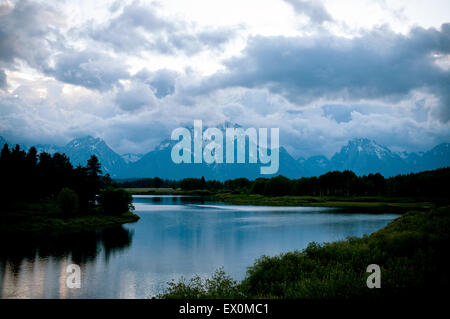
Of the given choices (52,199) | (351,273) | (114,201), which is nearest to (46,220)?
(114,201)

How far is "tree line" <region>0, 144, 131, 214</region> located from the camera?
260 ft

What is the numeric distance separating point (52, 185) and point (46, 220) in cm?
2817

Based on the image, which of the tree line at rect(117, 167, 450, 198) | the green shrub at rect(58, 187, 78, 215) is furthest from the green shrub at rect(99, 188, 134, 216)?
the tree line at rect(117, 167, 450, 198)

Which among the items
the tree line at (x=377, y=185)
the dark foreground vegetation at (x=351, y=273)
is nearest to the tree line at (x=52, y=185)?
the dark foreground vegetation at (x=351, y=273)

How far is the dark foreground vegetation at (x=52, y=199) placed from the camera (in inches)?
2714

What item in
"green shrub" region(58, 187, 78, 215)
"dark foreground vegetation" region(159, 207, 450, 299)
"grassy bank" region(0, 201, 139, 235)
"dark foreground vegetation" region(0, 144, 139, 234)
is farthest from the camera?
"green shrub" region(58, 187, 78, 215)

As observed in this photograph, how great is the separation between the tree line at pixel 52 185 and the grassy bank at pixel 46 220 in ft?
10.3

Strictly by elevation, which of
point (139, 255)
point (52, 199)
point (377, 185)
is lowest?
point (139, 255)

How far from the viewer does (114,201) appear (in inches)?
3364

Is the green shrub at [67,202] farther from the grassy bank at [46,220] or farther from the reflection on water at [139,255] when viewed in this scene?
the reflection on water at [139,255]

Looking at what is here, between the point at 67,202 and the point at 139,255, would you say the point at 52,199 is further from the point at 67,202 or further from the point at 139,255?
the point at 139,255

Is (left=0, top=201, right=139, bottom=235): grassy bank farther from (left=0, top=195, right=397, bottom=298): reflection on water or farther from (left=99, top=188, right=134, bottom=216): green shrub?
(left=0, top=195, right=397, bottom=298): reflection on water
